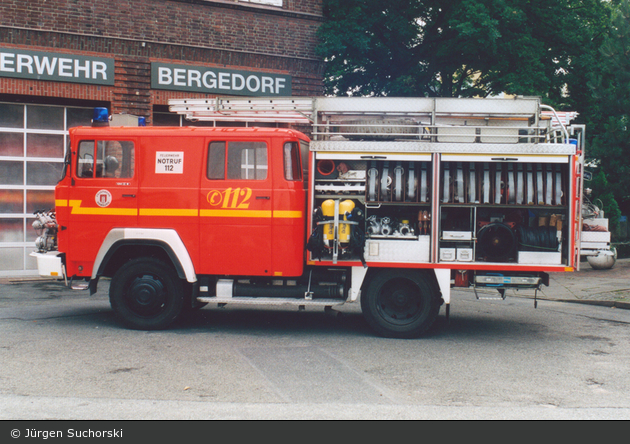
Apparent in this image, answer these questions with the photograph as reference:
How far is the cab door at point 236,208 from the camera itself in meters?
7.92

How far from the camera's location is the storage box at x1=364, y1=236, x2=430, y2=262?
309 inches

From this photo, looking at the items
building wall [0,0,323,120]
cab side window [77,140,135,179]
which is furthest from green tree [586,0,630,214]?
cab side window [77,140,135,179]

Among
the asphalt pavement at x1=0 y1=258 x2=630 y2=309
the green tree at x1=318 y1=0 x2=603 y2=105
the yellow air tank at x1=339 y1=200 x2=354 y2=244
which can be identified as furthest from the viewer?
the green tree at x1=318 y1=0 x2=603 y2=105

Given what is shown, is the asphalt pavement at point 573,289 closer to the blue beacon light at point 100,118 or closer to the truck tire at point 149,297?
the truck tire at point 149,297

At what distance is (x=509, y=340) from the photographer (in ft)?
26.5

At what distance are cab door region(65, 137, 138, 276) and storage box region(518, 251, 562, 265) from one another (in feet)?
16.0

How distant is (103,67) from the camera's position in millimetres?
13672

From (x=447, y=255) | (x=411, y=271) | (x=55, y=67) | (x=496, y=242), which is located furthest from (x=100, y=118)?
(x=55, y=67)

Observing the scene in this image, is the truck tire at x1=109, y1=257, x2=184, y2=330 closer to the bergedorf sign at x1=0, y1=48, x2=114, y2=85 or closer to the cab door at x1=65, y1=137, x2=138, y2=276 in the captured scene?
the cab door at x1=65, y1=137, x2=138, y2=276

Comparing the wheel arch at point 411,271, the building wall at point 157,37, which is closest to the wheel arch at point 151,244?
the wheel arch at point 411,271

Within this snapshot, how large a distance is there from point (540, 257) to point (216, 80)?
9.30m

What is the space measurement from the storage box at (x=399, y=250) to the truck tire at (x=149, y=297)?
248 cm
